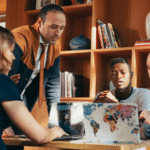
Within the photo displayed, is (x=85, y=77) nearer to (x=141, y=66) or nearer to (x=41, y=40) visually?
(x=141, y=66)

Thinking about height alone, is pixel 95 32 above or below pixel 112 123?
above

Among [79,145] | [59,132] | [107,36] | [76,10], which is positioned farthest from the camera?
[76,10]

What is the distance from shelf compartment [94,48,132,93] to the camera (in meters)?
3.02

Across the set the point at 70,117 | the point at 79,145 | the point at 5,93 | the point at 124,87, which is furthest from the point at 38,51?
the point at 79,145

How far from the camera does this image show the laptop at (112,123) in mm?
1100

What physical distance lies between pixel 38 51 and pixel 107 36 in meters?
1.12

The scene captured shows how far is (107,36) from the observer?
9.87 ft

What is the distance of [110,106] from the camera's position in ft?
3.68

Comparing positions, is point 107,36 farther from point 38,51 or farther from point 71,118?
point 71,118

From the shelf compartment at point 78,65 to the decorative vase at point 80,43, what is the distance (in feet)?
0.40

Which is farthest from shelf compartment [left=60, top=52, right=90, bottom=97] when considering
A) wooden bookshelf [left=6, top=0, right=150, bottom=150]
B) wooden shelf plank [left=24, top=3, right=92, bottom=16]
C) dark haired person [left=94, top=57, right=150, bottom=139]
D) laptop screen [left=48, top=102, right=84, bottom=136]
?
laptop screen [left=48, top=102, right=84, bottom=136]

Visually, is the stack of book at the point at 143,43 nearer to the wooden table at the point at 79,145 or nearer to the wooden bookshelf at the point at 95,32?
the wooden bookshelf at the point at 95,32

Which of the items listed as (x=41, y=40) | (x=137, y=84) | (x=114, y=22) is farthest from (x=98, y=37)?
(x=41, y=40)

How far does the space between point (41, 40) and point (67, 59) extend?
4.39ft
